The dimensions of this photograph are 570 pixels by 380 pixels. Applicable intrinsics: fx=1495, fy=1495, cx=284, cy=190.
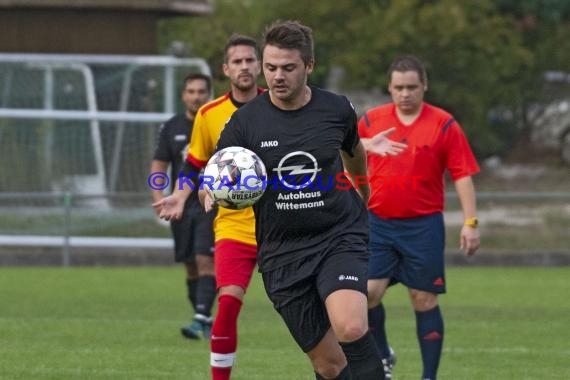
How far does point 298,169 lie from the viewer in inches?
292

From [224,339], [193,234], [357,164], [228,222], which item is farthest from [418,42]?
[357,164]

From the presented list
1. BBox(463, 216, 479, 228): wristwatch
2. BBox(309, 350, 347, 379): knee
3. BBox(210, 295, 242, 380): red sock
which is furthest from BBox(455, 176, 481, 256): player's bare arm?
BBox(309, 350, 347, 379): knee

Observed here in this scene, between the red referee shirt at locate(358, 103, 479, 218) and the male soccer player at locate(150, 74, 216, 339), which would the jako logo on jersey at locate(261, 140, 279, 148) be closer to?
the red referee shirt at locate(358, 103, 479, 218)

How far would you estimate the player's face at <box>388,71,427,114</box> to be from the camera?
953 cm

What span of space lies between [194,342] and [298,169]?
487cm

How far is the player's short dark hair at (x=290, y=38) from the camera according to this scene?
7.36m

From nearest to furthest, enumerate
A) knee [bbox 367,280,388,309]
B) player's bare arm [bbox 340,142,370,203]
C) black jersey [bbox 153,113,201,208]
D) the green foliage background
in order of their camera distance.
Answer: player's bare arm [bbox 340,142,370,203]
knee [bbox 367,280,388,309]
black jersey [bbox 153,113,201,208]
the green foliage background

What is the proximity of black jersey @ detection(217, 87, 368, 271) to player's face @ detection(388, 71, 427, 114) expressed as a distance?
1.99 meters

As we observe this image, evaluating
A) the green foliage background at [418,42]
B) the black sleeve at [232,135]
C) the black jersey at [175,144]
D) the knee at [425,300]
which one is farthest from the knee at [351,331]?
the green foliage background at [418,42]

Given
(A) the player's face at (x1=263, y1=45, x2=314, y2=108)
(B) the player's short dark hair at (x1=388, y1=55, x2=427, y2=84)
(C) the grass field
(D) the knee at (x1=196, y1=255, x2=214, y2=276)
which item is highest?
(A) the player's face at (x1=263, y1=45, x2=314, y2=108)

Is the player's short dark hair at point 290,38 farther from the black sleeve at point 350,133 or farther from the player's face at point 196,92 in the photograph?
the player's face at point 196,92

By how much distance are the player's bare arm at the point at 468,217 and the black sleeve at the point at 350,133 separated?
1760 mm

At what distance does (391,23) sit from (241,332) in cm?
1909

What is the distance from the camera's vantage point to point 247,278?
9.19 metres
